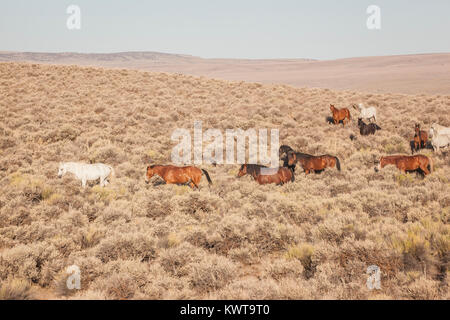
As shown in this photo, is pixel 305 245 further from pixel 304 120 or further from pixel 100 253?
pixel 304 120

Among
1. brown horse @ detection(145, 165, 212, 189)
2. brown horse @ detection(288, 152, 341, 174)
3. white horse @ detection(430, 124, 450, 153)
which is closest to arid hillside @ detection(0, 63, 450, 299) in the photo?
brown horse @ detection(145, 165, 212, 189)

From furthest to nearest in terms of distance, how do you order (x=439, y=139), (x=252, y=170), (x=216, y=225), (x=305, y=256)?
1. (x=439, y=139)
2. (x=252, y=170)
3. (x=216, y=225)
4. (x=305, y=256)

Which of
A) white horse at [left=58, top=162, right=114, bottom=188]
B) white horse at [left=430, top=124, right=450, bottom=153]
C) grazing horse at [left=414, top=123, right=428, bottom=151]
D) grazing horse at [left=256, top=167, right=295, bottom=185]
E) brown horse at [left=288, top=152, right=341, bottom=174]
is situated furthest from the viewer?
grazing horse at [left=414, top=123, right=428, bottom=151]

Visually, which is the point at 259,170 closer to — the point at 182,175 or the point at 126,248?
the point at 182,175

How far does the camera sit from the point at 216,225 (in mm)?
6660

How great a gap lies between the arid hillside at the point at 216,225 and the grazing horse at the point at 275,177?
30cm

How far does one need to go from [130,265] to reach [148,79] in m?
31.3

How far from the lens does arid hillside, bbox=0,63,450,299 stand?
4.42 meters

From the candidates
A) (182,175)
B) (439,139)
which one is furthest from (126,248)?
(439,139)

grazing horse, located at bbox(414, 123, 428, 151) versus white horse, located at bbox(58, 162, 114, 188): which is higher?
grazing horse, located at bbox(414, 123, 428, 151)

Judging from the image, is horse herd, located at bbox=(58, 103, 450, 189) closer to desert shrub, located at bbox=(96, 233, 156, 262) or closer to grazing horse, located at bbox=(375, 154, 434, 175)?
grazing horse, located at bbox=(375, 154, 434, 175)

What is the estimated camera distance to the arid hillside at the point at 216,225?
4418 millimetres

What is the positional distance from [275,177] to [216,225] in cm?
350

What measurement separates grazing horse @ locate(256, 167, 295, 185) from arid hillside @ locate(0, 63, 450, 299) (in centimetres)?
30
